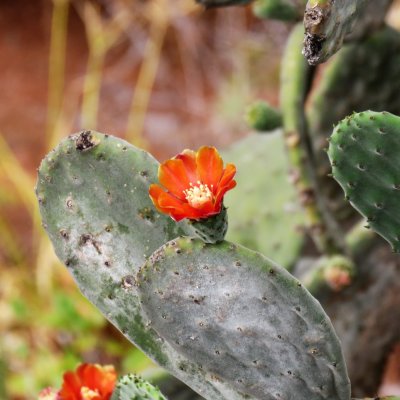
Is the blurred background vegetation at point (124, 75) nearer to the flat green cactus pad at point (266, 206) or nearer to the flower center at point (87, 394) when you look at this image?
the flat green cactus pad at point (266, 206)

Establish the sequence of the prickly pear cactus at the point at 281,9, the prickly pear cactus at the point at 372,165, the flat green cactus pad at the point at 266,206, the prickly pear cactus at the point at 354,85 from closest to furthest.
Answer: the prickly pear cactus at the point at 372,165, the prickly pear cactus at the point at 281,9, the prickly pear cactus at the point at 354,85, the flat green cactus pad at the point at 266,206

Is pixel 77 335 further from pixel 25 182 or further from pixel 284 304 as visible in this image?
pixel 284 304

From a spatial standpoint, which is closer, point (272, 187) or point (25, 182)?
point (272, 187)

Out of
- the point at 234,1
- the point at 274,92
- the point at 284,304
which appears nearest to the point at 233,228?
the point at 234,1

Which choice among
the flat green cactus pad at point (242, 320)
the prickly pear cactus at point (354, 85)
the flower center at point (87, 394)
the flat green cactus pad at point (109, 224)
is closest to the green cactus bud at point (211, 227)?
the flat green cactus pad at point (242, 320)

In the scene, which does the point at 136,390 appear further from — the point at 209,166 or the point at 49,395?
the point at 209,166

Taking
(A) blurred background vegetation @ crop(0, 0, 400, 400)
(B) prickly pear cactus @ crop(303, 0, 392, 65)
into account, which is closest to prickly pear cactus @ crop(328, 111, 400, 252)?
(B) prickly pear cactus @ crop(303, 0, 392, 65)

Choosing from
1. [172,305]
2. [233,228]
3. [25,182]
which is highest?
[172,305]
